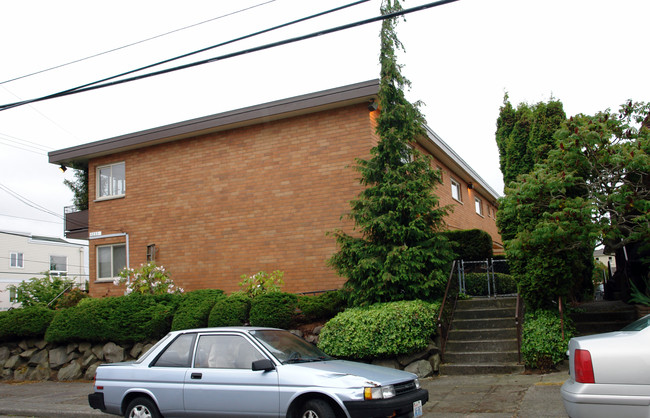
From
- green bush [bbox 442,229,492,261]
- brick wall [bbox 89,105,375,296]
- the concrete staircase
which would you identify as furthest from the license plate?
green bush [bbox 442,229,492,261]

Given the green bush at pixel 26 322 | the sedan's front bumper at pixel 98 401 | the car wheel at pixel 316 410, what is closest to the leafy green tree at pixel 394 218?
the car wheel at pixel 316 410

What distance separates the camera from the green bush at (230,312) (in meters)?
12.2

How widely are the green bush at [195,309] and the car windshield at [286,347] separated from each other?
18.2 feet

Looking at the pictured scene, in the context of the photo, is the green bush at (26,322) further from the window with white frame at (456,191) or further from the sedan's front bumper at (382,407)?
the window with white frame at (456,191)

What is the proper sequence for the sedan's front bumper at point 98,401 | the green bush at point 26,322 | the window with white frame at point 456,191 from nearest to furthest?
the sedan's front bumper at point 98,401 → the green bush at point 26,322 → the window with white frame at point 456,191

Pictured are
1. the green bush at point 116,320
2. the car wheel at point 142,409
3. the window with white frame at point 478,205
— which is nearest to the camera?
the car wheel at point 142,409

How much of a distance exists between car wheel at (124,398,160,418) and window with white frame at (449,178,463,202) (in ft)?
51.5

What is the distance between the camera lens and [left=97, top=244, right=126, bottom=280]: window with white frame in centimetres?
1805

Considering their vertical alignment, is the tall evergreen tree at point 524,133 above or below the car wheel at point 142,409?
above

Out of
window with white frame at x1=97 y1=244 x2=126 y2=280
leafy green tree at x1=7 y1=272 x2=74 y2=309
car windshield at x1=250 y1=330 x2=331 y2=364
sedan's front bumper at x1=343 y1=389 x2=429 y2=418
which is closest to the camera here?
sedan's front bumper at x1=343 y1=389 x2=429 y2=418

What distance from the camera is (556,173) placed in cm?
975

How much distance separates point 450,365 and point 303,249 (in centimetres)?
542

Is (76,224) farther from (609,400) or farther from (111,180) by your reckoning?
(609,400)

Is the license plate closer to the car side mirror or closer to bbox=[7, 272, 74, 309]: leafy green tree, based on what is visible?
the car side mirror
